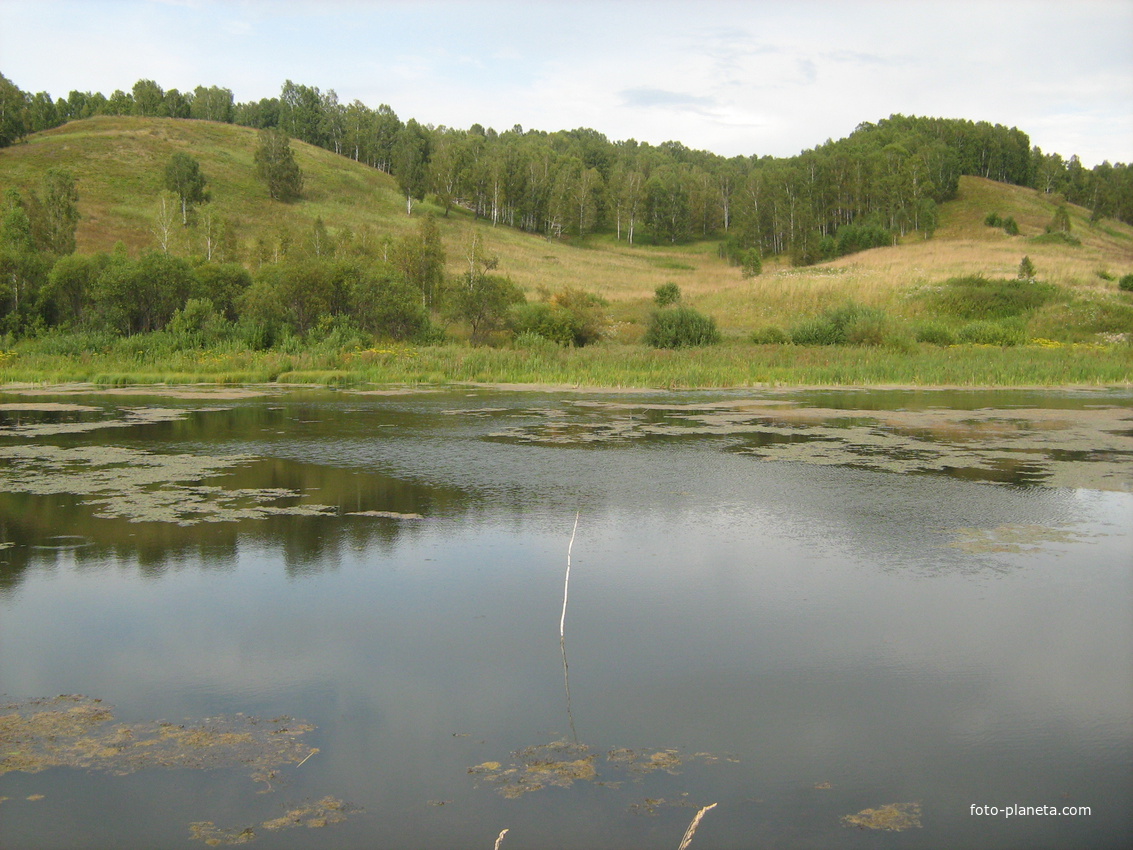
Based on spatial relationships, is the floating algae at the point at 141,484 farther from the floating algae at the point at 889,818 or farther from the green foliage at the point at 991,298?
the green foliage at the point at 991,298

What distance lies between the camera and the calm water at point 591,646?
4234mm

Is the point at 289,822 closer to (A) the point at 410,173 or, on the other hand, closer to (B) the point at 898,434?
(B) the point at 898,434

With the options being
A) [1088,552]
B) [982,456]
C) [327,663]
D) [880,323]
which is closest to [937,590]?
[1088,552]

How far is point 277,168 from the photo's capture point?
78.5m

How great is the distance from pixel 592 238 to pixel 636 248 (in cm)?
722

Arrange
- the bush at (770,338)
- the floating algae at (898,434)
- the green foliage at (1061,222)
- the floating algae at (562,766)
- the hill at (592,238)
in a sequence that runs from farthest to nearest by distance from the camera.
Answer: the green foliage at (1061,222) → the hill at (592,238) → the bush at (770,338) → the floating algae at (898,434) → the floating algae at (562,766)

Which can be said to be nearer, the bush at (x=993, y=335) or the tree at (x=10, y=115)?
the bush at (x=993, y=335)

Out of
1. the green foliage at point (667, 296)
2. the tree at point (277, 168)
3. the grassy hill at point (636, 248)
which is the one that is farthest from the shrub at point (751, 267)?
the tree at point (277, 168)

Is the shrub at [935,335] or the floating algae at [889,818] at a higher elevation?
the shrub at [935,335]

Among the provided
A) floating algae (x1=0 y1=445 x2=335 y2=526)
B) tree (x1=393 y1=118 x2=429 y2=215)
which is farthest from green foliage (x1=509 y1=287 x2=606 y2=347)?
tree (x1=393 y1=118 x2=429 y2=215)

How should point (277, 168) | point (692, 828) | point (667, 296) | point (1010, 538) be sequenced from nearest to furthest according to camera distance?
point (692, 828) < point (1010, 538) < point (667, 296) < point (277, 168)

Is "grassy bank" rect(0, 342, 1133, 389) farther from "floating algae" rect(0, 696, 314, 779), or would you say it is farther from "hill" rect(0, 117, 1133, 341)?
"floating algae" rect(0, 696, 314, 779)

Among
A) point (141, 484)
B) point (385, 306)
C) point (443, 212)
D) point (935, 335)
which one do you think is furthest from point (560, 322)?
point (443, 212)

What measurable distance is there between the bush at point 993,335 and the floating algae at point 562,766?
111 ft
